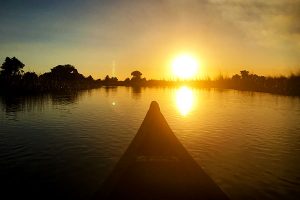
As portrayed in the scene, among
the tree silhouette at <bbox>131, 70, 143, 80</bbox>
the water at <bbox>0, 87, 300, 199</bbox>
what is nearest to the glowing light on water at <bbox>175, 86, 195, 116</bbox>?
the water at <bbox>0, 87, 300, 199</bbox>

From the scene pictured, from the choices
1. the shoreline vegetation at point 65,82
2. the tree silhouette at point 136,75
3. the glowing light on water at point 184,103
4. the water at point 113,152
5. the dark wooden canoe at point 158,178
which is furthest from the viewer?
the tree silhouette at point 136,75

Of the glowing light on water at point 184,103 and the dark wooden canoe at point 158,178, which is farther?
the glowing light on water at point 184,103

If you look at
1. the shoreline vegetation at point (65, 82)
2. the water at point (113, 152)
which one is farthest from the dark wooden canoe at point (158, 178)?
the shoreline vegetation at point (65, 82)

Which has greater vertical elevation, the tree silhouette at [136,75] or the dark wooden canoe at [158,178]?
the tree silhouette at [136,75]

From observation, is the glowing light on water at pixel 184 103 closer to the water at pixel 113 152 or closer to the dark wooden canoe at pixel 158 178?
the water at pixel 113 152

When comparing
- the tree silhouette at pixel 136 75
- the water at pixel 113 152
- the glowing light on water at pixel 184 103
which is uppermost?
the tree silhouette at pixel 136 75

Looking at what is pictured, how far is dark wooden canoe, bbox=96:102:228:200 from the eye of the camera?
7.08 meters

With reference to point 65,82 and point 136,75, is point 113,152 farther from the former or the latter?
point 136,75

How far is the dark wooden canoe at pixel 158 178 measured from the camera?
708 cm

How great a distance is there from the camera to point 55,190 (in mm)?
11117

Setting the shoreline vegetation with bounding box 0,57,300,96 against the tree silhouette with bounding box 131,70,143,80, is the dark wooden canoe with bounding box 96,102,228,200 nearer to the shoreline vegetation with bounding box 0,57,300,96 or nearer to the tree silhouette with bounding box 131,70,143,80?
the shoreline vegetation with bounding box 0,57,300,96

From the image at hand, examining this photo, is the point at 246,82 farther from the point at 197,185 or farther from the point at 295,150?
the point at 197,185

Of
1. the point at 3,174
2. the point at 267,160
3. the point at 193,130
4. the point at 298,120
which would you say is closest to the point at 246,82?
the point at 298,120

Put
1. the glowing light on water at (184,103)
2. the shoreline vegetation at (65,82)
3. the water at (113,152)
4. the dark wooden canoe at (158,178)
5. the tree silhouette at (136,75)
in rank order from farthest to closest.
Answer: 1. the tree silhouette at (136,75)
2. the shoreline vegetation at (65,82)
3. the glowing light on water at (184,103)
4. the water at (113,152)
5. the dark wooden canoe at (158,178)
